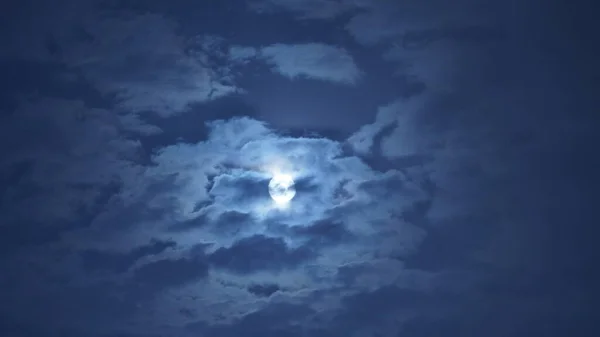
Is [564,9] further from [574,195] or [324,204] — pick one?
[324,204]

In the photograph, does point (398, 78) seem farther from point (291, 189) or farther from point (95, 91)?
point (95, 91)

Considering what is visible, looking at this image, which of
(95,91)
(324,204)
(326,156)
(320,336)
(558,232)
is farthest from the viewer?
(320,336)

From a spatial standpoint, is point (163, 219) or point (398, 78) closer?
point (398, 78)

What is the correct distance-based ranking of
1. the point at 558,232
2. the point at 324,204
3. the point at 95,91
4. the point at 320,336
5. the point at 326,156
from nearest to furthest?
the point at 95,91, the point at 326,156, the point at 324,204, the point at 558,232, the point at 320,336

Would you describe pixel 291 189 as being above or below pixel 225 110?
below

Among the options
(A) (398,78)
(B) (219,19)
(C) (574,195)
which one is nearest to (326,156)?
(A) (398,78)

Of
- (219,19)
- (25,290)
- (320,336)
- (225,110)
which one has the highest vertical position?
(219,19)

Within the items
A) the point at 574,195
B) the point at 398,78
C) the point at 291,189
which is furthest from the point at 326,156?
the point at 574,195
